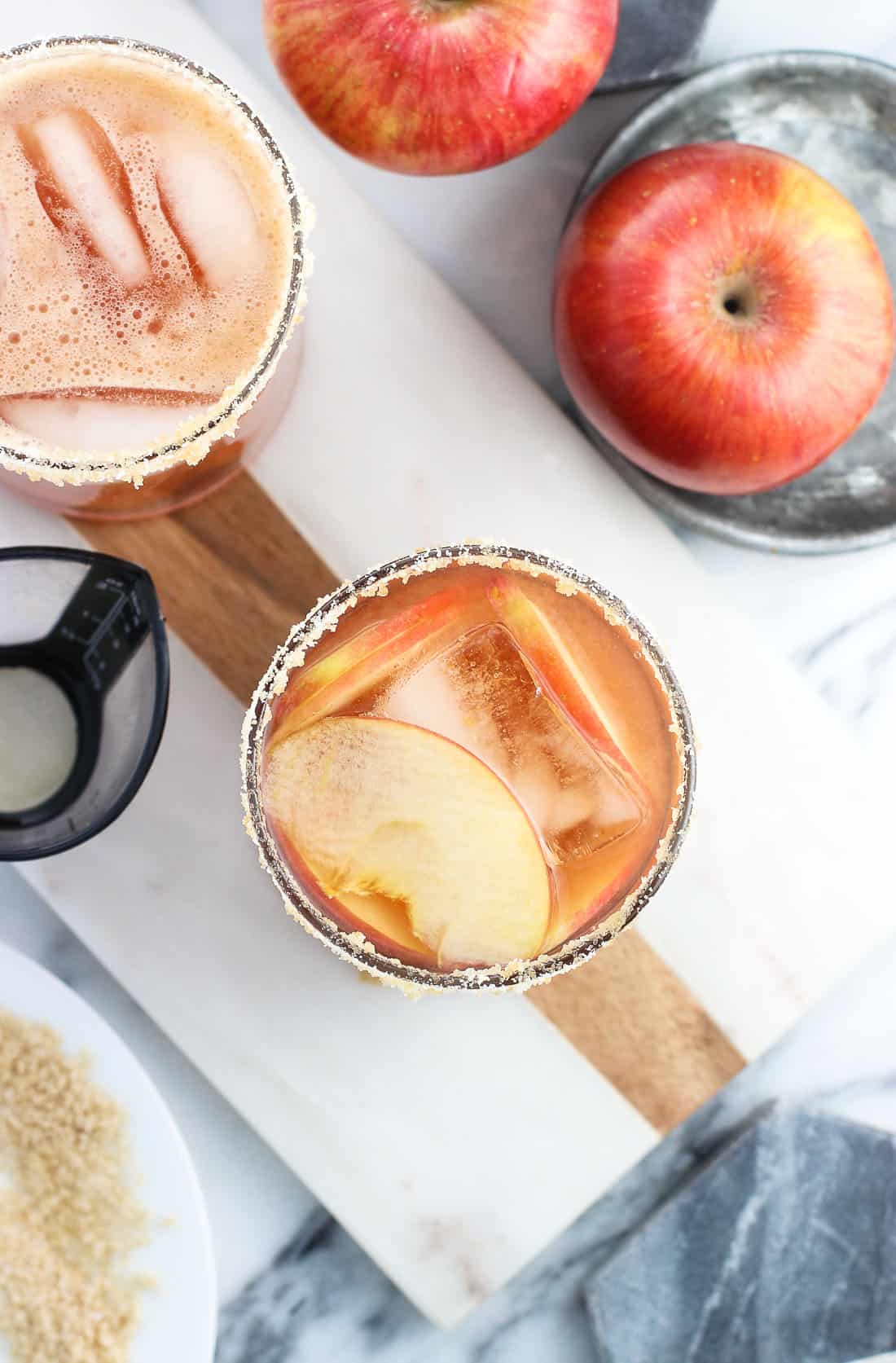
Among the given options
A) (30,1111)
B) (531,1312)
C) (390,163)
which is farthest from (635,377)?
(531,1312)

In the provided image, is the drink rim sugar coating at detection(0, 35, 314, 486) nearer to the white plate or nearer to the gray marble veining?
the white plate

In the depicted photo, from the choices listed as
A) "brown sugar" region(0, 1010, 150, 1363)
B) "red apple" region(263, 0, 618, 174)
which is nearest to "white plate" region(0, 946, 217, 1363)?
"brown sugar" region(0, 1010, 150, 1363)

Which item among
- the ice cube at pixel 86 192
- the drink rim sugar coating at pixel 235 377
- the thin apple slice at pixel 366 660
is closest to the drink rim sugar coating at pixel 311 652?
the thin apple slice at pixel 366 660

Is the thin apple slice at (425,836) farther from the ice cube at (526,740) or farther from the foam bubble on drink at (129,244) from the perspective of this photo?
the foam bubble on drink at (129,244)

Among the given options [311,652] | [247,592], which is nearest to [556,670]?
[311,652]

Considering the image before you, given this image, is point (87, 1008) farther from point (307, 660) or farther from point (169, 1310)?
point (307, 660)

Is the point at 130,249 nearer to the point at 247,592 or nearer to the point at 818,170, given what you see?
the point at 247,592

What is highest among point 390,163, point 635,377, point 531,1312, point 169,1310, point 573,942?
point 390,163
